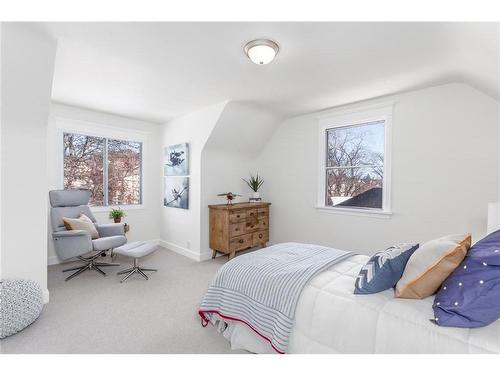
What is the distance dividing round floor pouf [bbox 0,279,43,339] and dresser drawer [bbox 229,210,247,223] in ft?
7.66

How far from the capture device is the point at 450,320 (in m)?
1.16

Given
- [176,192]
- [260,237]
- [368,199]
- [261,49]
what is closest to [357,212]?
[368,199]

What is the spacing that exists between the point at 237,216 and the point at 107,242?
1810 millimetres

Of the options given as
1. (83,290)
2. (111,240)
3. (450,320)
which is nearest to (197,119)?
(111,240)

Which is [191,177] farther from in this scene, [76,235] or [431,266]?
[431,266]

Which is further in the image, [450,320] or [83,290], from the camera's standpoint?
[83,290]

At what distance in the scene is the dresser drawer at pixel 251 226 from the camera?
414cm

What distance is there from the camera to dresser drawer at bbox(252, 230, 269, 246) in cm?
429

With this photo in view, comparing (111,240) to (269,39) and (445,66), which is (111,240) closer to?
(269,39)

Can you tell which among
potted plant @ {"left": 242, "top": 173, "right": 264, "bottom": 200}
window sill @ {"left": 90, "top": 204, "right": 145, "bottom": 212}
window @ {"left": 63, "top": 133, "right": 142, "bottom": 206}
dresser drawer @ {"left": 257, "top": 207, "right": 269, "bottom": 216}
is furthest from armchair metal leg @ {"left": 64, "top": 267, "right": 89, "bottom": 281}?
potted plant @ {"left": 242, "top": 173, "right": 264, "bottom": 200}

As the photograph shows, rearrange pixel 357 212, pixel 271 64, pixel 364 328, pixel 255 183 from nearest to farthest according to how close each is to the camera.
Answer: pixel 364 328, pixel 271 64, pixel 357 212, pixel 255 183

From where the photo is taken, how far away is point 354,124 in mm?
3658
